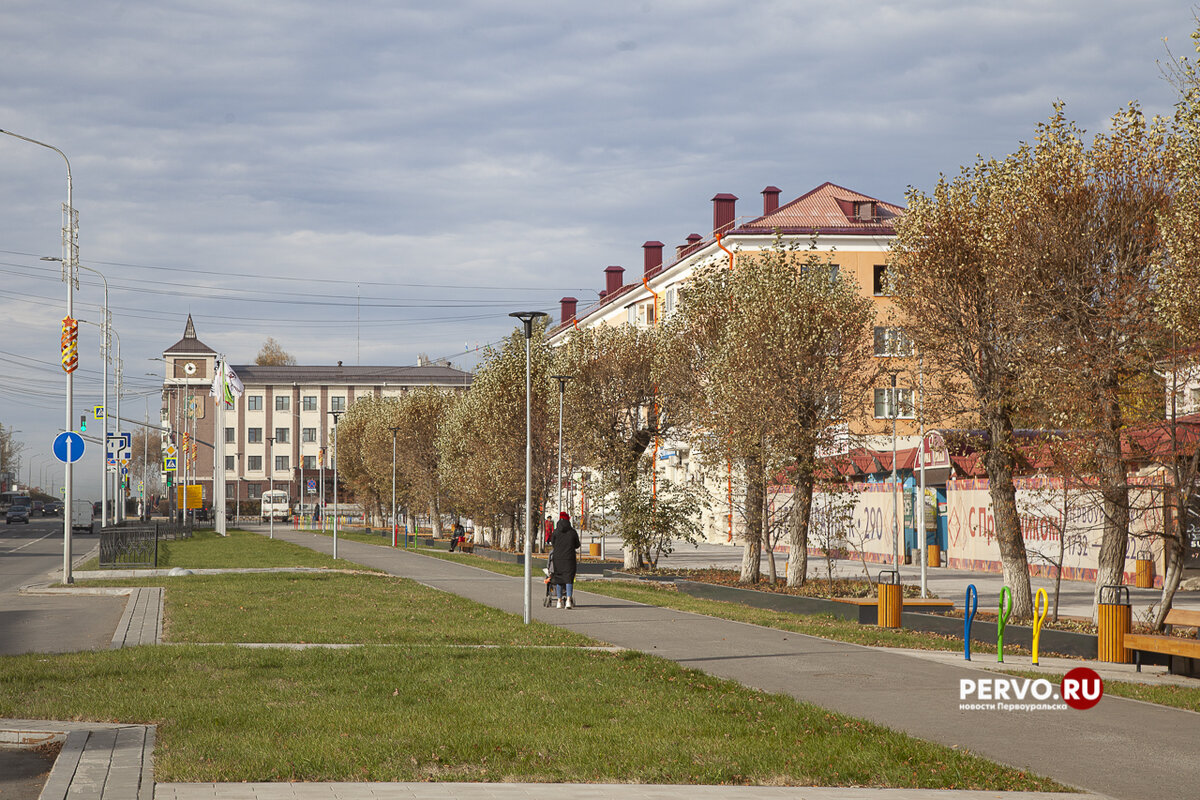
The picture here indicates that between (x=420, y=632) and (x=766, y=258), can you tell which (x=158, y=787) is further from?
(x=766, y=258)

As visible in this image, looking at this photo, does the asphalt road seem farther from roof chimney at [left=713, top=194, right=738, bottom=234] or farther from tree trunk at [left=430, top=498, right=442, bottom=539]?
roof chimney at [left=713, top=194, right=738, bottom=234]

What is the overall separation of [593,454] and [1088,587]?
14.3 meters

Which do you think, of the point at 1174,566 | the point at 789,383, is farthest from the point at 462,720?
the point at 789,383

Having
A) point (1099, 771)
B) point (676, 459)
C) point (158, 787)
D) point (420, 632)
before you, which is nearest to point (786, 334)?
point (420, 632)

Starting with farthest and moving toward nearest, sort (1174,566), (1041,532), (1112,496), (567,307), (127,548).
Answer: (567,307) → (127,548) → (1041,532) → (1112,496) → (1174,566)

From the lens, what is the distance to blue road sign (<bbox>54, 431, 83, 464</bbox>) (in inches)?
1020

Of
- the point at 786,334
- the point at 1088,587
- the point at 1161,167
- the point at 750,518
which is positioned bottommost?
the point at 1088,587

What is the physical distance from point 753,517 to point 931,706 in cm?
1508

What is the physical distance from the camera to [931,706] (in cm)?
1051

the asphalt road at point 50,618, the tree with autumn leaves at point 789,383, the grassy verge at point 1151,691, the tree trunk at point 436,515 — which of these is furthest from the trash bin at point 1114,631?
the tree trunk at point 436,515

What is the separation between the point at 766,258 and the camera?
1035 inches

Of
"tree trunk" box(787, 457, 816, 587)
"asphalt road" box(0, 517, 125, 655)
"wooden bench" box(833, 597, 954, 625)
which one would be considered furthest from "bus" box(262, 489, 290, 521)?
"wooden bench" box(833, 597, 954, 625)

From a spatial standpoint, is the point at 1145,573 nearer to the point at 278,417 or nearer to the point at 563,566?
the point at 563,566

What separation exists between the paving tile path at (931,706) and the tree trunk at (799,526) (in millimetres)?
5663
